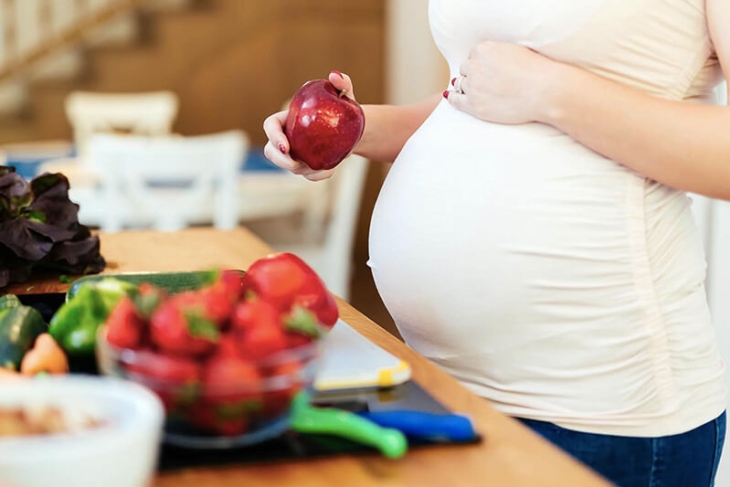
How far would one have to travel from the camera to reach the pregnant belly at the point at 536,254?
1.00 m

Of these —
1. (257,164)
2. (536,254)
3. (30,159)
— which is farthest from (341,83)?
(30,159)

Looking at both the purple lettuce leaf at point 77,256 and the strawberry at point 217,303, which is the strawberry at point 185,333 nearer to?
the strawberry at point 217,303

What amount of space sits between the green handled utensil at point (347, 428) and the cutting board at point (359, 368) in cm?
6

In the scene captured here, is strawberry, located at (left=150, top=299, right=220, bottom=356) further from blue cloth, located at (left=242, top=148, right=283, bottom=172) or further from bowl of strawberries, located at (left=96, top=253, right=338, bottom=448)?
blue cloth, located at (left=242, top=148, right=283, bottom=172)

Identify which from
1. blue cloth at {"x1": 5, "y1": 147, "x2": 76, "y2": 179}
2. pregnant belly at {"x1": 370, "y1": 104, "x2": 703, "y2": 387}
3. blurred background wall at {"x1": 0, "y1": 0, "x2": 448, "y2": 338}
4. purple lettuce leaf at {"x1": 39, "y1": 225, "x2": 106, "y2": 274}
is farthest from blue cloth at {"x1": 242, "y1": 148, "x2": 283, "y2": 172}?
pregnant belly at {"x1": 370, "y1": 104, "x2": 703, "y2": 387}

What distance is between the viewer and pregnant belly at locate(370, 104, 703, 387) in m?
1.00

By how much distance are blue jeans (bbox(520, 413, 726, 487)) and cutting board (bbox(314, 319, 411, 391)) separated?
0.83 ft

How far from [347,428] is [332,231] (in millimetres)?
2584

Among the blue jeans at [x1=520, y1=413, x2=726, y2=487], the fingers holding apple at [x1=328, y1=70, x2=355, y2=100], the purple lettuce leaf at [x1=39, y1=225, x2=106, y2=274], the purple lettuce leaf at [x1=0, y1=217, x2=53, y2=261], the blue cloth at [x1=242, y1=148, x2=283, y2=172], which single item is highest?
the fingers holding apple at [x1=328, y1=70, x2=355, y2=100]

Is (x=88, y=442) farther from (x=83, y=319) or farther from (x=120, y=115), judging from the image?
(x=120, y=115)

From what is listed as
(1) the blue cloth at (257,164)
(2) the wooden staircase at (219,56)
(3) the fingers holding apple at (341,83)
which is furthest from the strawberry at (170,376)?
(2) the wooden staircase at (219,56)

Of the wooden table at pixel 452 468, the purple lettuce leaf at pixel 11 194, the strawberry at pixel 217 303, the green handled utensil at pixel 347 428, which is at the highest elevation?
the strawberry at pixel 217 303

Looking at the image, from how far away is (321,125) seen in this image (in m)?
1.08

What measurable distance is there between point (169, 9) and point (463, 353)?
4241mm
